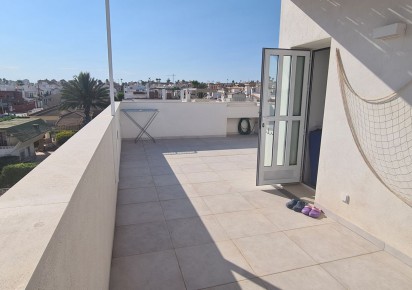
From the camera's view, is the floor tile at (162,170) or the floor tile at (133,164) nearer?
the floor tile at (162,170)

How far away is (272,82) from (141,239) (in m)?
2.62

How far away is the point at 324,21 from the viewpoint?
9.77ft

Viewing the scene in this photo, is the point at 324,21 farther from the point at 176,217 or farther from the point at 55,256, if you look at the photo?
the point at 55,256

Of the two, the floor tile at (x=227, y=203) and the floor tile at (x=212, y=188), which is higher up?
the floor tile at (x=212, y=188)

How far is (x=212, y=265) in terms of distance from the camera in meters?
2.21

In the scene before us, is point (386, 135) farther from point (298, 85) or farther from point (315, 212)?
point (298, 85)

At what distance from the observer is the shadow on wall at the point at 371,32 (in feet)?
7.00

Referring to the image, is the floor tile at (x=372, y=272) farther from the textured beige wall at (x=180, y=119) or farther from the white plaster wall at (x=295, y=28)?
the textured beige wall at (x=180, y=119)

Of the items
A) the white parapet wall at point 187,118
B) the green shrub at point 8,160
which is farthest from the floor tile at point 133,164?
the green shrub at point 8,160

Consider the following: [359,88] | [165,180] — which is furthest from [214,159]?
[359,88]

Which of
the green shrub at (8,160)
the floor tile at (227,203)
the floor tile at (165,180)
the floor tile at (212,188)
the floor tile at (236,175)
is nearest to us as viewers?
the floor tile at (227,203)

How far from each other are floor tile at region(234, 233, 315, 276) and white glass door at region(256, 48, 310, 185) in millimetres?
1326

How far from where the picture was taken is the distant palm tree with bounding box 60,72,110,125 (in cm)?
1859

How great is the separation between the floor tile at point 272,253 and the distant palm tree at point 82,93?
18488mm
